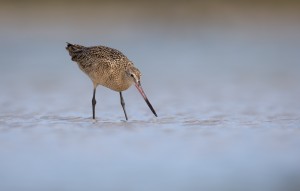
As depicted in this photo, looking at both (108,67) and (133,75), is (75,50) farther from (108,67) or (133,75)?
(133,75)

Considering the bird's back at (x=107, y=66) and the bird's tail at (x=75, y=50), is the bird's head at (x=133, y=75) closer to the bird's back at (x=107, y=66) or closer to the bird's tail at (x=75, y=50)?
the bird's back at (x=107, y=66)

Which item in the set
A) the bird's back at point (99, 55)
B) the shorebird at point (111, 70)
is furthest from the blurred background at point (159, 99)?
the bird's back at point (99, 55)

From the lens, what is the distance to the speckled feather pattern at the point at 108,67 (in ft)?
27.3

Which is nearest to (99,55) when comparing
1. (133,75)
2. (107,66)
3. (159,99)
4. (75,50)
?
(107,66)

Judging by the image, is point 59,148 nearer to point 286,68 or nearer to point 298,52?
point 286,68

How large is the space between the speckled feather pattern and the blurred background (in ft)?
1.25

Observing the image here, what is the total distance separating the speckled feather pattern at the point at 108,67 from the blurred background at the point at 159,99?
1.25 feet

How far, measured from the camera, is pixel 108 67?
834 centimetres

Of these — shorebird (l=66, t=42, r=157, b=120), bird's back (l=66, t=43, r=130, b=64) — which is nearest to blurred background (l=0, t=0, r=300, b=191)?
shorebird (l=66, t=42, r=157, b=120)

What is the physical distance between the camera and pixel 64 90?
416 inches

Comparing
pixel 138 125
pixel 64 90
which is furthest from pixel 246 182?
pixel 64 90

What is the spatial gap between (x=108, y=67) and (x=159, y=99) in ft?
5.26

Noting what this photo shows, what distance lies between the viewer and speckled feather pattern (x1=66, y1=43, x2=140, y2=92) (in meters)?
8.31

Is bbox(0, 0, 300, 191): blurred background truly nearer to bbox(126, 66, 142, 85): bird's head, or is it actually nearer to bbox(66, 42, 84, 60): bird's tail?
bbox(126, 66, 142, 85): bird's head
